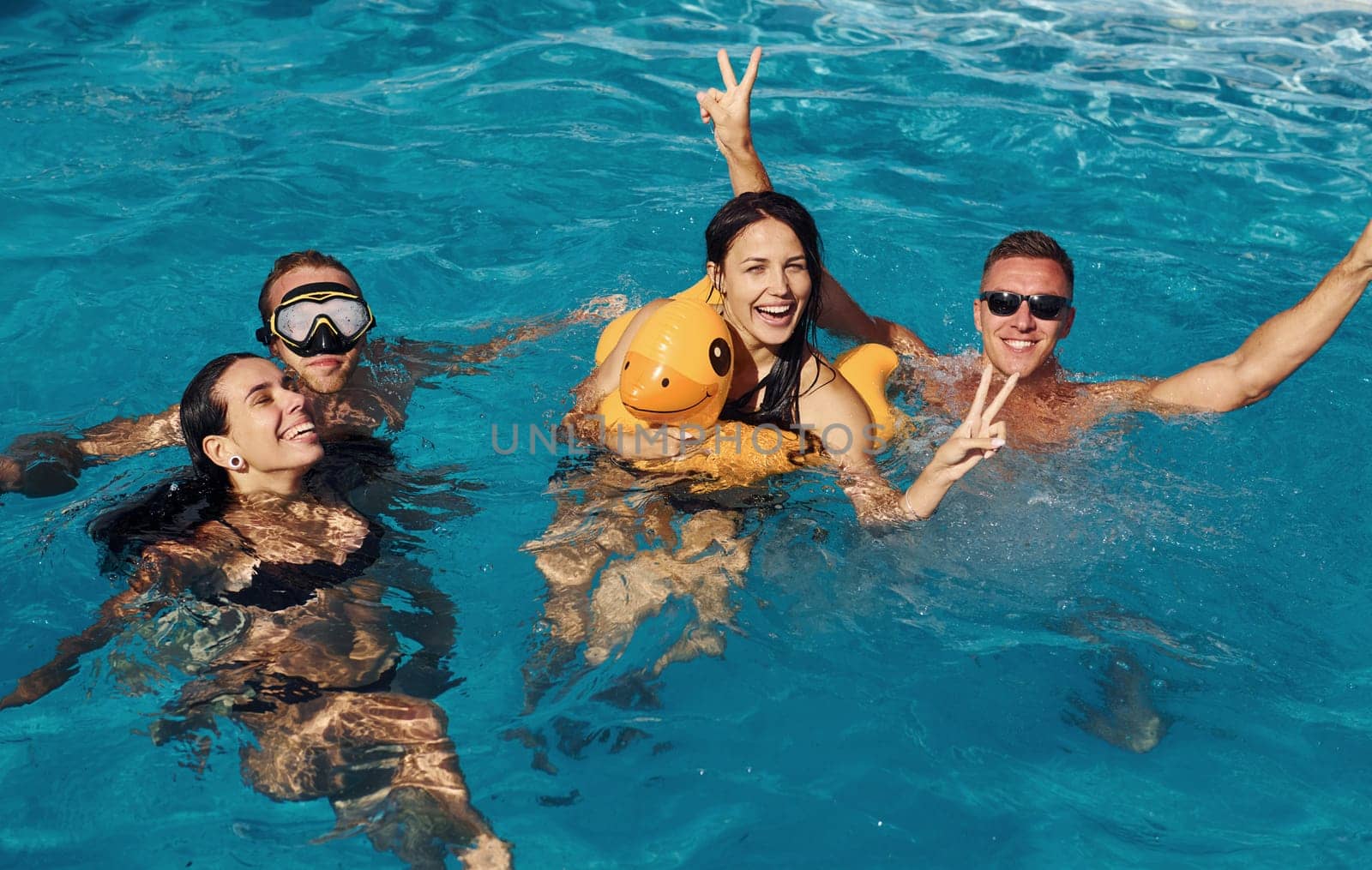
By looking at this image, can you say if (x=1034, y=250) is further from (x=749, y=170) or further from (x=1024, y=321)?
(x=749, y=170)

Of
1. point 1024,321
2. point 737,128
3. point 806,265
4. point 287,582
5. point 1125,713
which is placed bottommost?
point 1125,713

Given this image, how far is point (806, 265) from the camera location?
5.24 meters

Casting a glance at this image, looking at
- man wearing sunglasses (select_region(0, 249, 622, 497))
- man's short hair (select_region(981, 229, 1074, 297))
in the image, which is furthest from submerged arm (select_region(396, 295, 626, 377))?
man's short hair (select_region(981, 229, 1074, 297))

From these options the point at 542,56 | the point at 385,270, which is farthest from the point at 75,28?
the point at 385,270

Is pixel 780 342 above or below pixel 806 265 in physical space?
below

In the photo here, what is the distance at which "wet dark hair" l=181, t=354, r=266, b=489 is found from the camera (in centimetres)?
477

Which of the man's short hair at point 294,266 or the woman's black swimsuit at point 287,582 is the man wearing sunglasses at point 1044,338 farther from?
the woman's black swimsuit at point 287,582

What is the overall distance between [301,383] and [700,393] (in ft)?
7.04

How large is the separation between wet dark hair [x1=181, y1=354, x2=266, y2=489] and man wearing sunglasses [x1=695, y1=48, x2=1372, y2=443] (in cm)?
295

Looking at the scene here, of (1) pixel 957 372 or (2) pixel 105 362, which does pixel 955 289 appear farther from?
(2) pixel 105 362

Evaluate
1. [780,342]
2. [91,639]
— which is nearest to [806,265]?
[780,342]

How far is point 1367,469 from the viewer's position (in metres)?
6.27

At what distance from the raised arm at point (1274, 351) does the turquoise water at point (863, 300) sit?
495 millimetres

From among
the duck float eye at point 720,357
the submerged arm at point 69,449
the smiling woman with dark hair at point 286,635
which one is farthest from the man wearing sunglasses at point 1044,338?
the submerged arm at point 69,449
